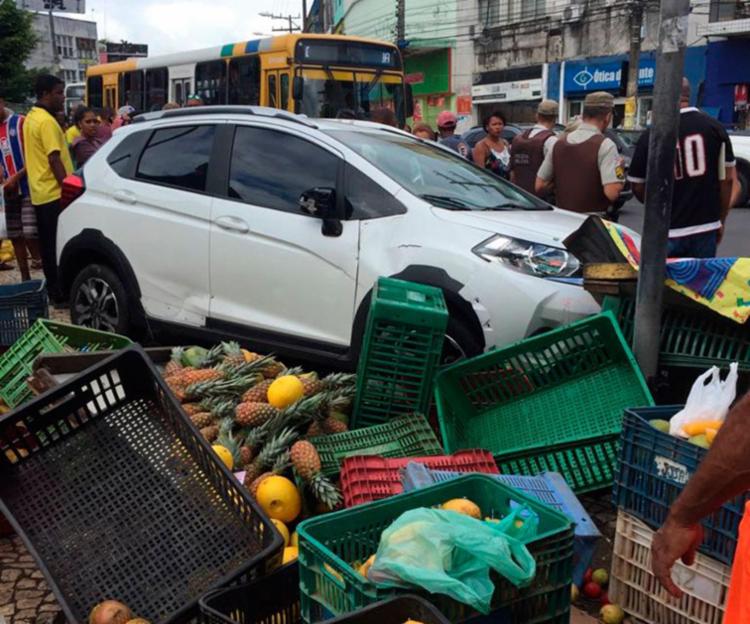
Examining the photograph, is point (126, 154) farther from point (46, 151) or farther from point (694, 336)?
point (694, 336)

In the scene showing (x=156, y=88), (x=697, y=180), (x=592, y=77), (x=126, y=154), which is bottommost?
(x=697, y=180)

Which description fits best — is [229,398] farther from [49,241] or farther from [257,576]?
[49,241]

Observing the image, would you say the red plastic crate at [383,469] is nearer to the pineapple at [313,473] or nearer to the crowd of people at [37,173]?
the pineapple at [313,473]

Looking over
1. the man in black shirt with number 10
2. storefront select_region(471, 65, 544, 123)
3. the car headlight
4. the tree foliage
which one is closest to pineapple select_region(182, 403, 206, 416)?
the car headlight

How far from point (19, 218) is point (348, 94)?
6710 millimetres

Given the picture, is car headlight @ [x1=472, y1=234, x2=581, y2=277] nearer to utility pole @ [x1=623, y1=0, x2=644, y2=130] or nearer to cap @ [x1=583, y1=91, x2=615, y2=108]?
cap @ [x1=583, y1=91, x2=615, y2=108]

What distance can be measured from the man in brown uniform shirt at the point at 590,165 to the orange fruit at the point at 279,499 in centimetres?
403

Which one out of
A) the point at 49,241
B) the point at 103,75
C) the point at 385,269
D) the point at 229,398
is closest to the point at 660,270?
the point at 385,269

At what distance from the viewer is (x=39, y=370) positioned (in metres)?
3.86

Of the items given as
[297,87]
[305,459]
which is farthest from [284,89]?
[305,459]

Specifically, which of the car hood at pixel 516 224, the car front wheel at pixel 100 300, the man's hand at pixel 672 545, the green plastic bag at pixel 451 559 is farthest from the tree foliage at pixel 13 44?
the man's hand at pixel 672 545

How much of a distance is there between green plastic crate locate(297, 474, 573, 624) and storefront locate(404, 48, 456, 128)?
36638 mm

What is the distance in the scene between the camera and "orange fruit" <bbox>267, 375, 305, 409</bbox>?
3.84 metres

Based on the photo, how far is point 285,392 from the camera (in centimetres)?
385
